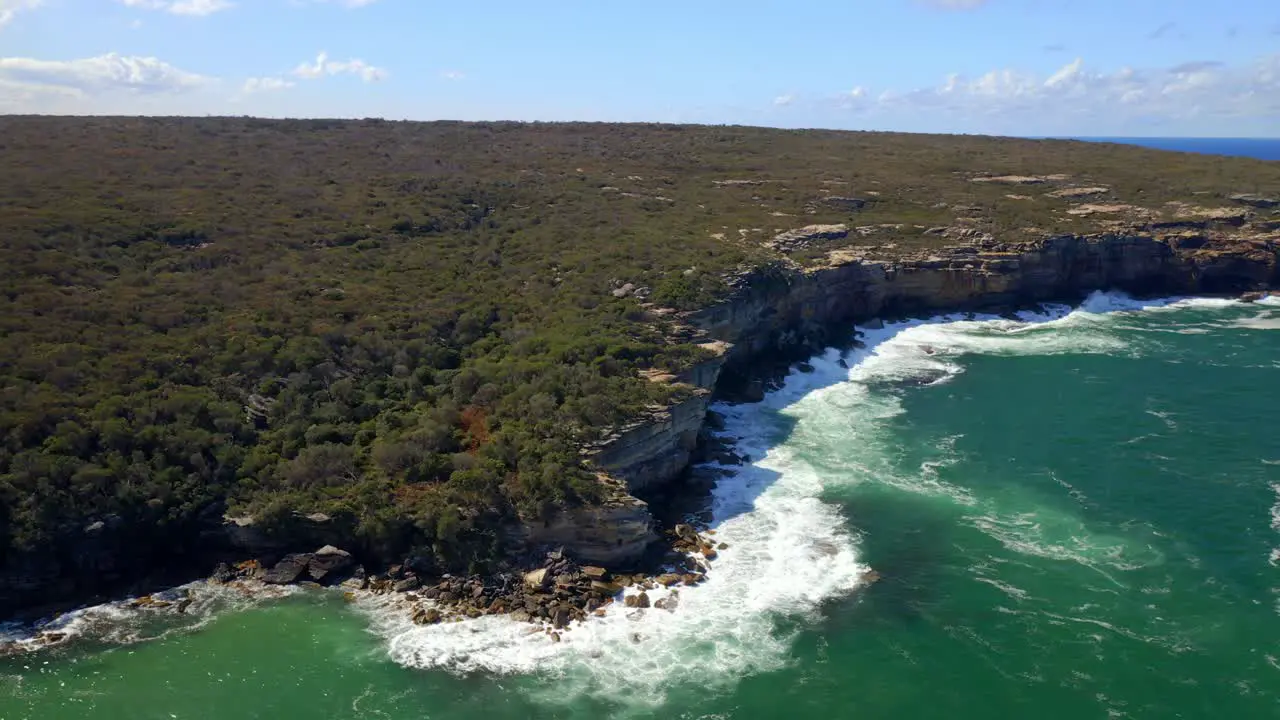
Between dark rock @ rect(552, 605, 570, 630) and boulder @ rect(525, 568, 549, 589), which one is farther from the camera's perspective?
boulder @ rect(525, 568, 549, 589)

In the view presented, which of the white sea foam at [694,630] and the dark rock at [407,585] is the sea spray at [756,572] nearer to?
the white sea foam at [694,630]

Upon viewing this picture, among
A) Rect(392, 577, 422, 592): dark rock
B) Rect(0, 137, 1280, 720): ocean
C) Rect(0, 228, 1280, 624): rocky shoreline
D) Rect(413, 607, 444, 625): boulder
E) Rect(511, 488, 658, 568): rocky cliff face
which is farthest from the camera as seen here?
Rect(511, 488, 658, 568): rocky cliff face

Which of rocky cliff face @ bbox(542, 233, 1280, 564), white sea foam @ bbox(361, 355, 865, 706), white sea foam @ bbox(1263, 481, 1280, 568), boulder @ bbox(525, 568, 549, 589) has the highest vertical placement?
rocky cliff face @ bbox(542, 233, 1280, 564)

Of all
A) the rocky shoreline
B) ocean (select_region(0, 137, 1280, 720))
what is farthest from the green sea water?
the rocky shoreline

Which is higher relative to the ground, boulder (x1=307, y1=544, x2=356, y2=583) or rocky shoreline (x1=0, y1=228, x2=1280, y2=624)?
rocky shoreline (x1=0, y1=228, x2=1280, y2=624)

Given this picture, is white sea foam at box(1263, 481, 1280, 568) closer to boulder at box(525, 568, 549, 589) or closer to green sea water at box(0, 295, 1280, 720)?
green sea water at box(0, 295, 1280, 720)

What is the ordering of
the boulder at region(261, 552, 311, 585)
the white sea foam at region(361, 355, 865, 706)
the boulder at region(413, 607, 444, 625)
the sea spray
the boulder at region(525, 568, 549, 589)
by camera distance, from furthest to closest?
1. the boulder at region(261, 552, 311, 585)
2. the boulder at region(525, 568, 549, 589)
3. the boulder at region(413, 607, 444, 625)
4. the sea spray
5. the white sea foam at region(361, 355, 865, 706)

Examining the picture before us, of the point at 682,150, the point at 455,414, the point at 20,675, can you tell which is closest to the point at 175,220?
the point at 455,414
